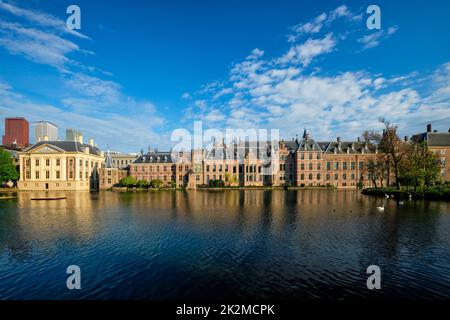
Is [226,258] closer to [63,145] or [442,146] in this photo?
[63,145]

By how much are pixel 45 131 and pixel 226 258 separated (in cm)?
11034

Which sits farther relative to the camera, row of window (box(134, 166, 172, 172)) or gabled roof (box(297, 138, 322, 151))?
row of window (box(134, 166, 172, 172))

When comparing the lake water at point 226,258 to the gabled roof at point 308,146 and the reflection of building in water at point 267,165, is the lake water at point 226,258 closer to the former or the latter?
the reflection of building in water at point 267,165

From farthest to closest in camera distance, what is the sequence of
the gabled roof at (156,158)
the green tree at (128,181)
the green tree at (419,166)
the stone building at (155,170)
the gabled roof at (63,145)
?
the gabled roof at (156,158), the stone building at (155,170), the gabled roof at (63,145), the green tree at (128,181), the green tree at (419,166)

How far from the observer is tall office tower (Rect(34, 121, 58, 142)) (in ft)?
299

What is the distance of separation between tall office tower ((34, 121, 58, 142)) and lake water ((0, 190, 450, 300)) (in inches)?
3260

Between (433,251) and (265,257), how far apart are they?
41.9 ft

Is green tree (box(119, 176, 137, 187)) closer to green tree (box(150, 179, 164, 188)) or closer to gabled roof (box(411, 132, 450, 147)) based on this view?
green tree (box(150, 179, 164, 188))

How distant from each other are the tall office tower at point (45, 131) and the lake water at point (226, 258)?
272 feet

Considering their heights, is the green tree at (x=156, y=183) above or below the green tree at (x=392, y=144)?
below

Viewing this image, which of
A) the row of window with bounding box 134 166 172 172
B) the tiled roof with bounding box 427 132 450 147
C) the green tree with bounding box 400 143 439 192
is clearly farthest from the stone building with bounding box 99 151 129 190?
the tiled roof with bounding box 427 132 450 147

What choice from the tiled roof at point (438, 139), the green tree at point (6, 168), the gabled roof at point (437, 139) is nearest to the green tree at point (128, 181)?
the green tree at point (6, 168)

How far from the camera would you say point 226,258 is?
1563cm

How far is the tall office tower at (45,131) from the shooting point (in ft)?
299
